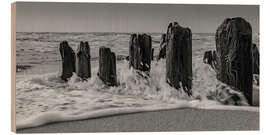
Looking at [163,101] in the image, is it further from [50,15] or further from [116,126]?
[50,15]

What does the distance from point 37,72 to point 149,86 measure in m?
1.20

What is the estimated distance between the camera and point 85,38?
315 inches

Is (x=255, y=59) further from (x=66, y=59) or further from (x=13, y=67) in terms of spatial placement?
(x=13, y=67)

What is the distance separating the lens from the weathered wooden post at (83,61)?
26.3 ft

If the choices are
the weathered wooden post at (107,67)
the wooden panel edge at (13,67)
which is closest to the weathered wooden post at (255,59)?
the weathered wooden post at (107,67)

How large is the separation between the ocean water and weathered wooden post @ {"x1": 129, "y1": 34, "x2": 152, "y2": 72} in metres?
0.06

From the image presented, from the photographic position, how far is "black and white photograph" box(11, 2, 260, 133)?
784 cm

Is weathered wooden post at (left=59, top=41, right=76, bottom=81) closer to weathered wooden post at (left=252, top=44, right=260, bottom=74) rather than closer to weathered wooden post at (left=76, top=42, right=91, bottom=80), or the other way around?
weathered wooden post at (left=76, top=42, right=91, bottom=80)

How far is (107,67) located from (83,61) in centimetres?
27

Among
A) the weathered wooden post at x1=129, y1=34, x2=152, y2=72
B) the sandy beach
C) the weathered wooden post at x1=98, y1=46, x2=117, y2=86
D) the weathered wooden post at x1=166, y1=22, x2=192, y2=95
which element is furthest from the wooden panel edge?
the weathered wooden post at x1=166, y1=22, x2=192, y2=95

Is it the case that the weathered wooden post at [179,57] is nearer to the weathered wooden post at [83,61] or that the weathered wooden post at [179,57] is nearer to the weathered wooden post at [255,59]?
the weathered wooden post at [255,59]

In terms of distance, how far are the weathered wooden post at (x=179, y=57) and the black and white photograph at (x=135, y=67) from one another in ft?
0.04

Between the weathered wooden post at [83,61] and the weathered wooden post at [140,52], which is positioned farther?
the weathered wooden post at [140,52]

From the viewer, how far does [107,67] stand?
8102 mm
